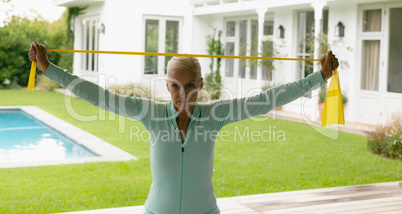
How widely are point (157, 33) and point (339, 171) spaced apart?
35.3 feet

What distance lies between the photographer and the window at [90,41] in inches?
684

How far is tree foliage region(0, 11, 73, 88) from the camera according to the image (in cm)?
1933

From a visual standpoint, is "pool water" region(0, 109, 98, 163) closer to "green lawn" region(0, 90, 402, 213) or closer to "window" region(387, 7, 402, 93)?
"green lawn" region(0, 90, 402, 213)

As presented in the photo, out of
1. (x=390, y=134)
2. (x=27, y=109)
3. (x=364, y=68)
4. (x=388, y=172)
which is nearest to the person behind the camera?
(x=388, y=172)

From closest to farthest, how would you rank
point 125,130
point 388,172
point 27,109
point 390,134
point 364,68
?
point 388,172
point 390,134
point 125,130
point 364,68
point 27,109

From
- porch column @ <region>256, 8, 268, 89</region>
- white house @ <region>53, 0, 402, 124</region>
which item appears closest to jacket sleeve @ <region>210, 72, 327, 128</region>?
white house @ <region>53, 0, 402, 124</region>

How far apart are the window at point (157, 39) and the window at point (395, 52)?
26.1 feet

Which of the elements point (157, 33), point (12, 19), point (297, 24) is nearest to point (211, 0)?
point (157, 33)

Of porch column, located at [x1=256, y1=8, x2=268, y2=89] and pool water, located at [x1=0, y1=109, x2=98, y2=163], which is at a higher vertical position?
porch column, located at [x1=256, y1=8, x2=268, y2=89]

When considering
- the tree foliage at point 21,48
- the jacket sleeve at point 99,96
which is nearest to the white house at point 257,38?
the tree foliage at point 21,48

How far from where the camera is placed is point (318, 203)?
14.0 ft

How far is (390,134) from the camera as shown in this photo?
796cm

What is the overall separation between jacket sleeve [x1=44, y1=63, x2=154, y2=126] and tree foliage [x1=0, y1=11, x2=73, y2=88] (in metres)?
18.6

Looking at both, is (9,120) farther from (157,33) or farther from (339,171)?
(339,171)
